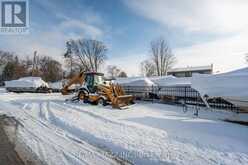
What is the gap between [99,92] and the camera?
1376 centimetres

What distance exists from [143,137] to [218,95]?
12.6 feet

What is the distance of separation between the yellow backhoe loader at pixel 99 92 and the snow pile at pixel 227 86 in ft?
17.6

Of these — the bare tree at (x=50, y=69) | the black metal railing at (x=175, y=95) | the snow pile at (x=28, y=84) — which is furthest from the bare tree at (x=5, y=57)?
the black metal railing at (x=175, y=95)

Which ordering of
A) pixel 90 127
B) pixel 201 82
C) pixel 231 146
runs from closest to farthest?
pixel 231 146 < pixel 90 127 < pixel 201 82

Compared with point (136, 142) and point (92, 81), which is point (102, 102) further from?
point (136, 142)

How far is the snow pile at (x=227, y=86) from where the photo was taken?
6.98 m

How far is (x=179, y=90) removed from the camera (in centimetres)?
1476

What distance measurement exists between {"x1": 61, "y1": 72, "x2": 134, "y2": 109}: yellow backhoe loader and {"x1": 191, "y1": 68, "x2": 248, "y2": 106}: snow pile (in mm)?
5377

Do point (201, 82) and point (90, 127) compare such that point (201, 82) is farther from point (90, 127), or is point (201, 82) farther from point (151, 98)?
point (151, 98)

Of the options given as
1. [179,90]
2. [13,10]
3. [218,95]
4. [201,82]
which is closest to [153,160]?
[218,95]

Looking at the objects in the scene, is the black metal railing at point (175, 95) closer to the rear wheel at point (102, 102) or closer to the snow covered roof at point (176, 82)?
the snow covered roof at point (176, 82)

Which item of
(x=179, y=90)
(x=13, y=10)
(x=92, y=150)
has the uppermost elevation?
(x=13, y=10)

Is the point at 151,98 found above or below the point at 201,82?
below

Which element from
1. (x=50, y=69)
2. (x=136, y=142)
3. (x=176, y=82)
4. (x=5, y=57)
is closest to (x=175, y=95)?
(x=176, y=82)
